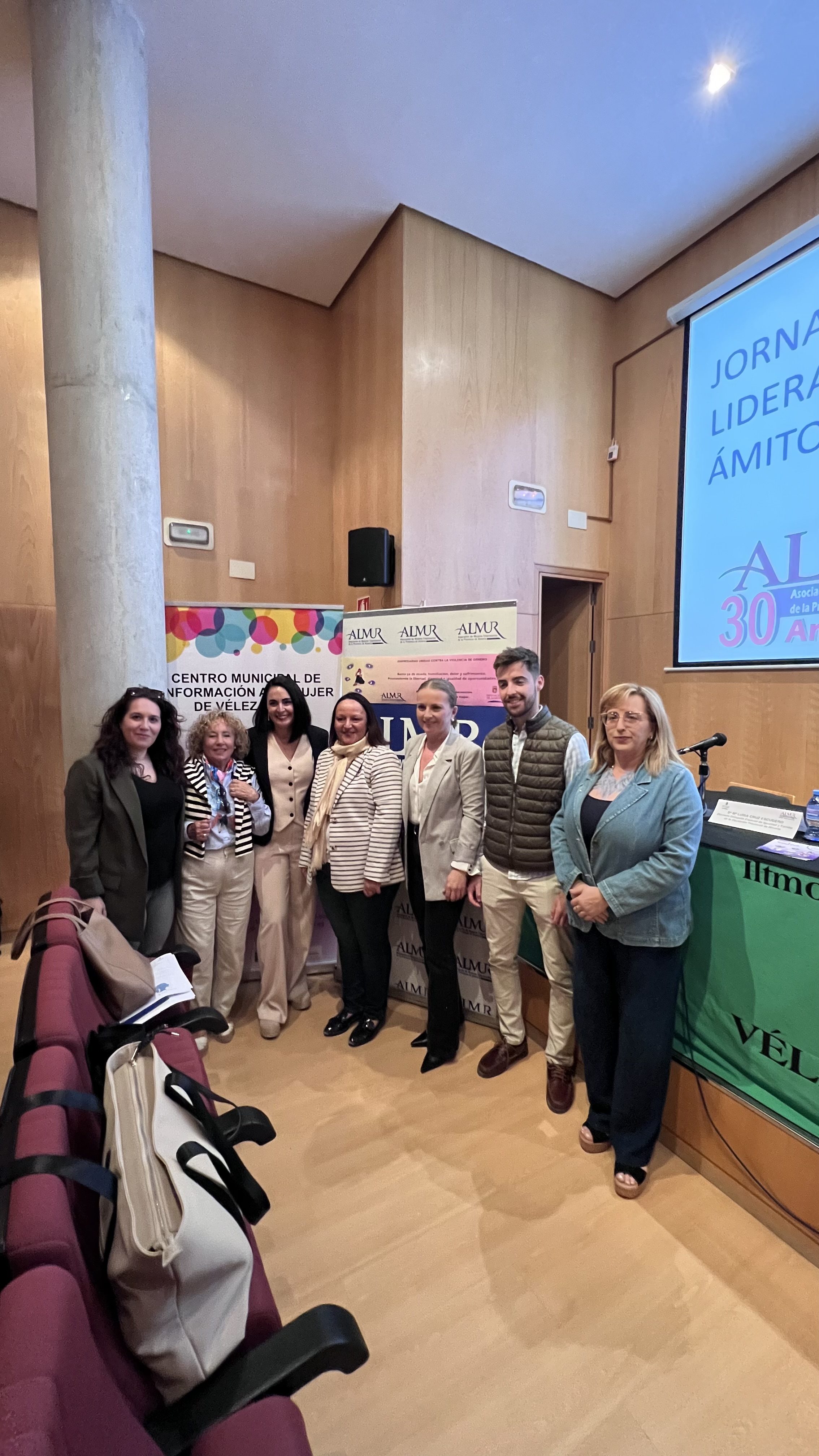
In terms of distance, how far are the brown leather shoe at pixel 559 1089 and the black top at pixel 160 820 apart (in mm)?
1687


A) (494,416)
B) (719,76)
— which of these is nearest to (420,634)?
(494,416)

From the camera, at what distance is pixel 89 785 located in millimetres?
2330

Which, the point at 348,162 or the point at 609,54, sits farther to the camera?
the point at 348,162

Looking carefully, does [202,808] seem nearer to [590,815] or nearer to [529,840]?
[529,840]

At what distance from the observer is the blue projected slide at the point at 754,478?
3512 mm

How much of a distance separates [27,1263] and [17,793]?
3760 millimetres

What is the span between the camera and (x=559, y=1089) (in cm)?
234

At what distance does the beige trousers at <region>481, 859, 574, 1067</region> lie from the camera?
235 centimetres

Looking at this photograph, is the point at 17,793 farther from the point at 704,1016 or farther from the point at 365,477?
the point at 704,1016

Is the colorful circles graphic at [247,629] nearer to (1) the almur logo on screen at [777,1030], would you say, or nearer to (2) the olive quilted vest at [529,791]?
(2) the olive quilted vest at [529,791]

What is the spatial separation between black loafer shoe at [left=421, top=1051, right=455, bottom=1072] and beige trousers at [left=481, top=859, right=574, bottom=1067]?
0.91ft

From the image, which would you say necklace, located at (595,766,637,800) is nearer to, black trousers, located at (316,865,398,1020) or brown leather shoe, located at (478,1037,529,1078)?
black trousers, located at (316,865,398,1020)

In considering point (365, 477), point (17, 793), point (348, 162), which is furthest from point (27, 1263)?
point (348, 162)

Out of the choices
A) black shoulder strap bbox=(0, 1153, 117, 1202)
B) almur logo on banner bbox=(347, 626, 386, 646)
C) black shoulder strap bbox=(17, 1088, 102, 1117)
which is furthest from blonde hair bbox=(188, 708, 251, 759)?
black shoulder strap bbox=(0, 1153, 117, 1202)
